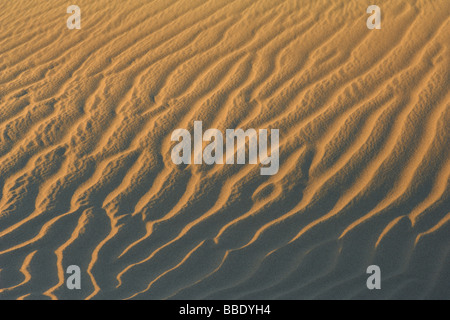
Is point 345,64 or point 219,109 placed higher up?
point 345,64

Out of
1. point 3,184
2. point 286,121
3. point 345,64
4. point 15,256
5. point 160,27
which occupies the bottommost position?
point 15,256

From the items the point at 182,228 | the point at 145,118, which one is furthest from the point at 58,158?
the point at 182,228

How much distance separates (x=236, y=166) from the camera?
13.3 ft

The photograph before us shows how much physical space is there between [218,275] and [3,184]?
193 centimetres

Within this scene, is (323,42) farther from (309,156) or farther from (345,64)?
(309,156)

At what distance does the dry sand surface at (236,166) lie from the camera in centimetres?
354

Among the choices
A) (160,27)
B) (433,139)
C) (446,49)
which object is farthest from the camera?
(160,27)

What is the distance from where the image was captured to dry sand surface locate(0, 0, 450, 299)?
3535mm

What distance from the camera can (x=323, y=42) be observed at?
501cm

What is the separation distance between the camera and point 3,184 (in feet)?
13.3

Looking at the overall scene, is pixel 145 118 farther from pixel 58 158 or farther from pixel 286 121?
pixel 286 121

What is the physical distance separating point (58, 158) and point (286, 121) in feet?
6.40

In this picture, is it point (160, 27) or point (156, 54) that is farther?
point (160, 27)

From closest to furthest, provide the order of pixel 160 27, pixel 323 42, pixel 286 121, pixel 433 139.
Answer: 1. pixel 433 139
2. pixel 286 121
3. pixel 323 42
4. pixel 160 27
